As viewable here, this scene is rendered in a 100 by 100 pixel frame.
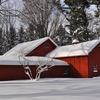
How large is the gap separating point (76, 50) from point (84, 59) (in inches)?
86.0

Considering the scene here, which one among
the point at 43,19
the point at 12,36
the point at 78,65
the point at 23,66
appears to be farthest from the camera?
the point at 12,36

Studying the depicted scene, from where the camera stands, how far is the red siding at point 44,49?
132 feet

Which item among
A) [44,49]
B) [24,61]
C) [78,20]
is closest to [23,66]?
[24,61]

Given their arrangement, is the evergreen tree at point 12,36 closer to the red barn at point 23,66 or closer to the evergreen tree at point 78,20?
the evergreen tree at point 78,20

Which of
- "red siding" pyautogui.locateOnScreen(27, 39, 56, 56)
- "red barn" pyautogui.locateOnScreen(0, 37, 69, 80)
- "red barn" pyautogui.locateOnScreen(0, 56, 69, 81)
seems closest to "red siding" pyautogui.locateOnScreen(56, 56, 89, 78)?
"red barn" pyautogui.locateOnScreen(0, 37, 69, 80)

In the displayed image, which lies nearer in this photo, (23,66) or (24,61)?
(23,66)

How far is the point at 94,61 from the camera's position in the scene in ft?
117

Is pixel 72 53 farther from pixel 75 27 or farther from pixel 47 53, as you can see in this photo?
pixel 75 27

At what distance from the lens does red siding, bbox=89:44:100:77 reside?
35.2 meters

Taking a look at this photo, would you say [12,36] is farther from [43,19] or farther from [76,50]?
[76,50]

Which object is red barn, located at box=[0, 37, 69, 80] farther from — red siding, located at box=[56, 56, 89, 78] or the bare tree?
the bare tree

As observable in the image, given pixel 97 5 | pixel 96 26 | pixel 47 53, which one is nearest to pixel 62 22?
pixel 96 26

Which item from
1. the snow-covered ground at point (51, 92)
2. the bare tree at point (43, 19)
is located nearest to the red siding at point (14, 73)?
the snow-covered ground at point (51, 92)

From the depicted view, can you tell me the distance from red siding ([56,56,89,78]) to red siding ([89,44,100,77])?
586mm
